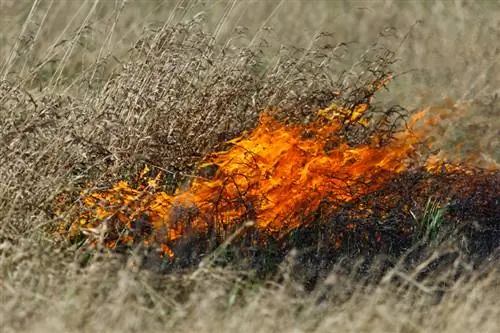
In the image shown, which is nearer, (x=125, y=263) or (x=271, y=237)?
(x=125, y=263)

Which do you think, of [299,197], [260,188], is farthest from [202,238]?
[299,197]

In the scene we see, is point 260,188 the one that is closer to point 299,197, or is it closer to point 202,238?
point 299,197

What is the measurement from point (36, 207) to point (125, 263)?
1.70 feet

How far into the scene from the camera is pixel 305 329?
495 centimetres

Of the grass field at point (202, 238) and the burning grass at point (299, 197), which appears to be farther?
the burning grass at point (299, 197)

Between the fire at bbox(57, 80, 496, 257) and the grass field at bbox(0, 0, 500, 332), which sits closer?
the grass field at bbox(0, 0, 500, 332)

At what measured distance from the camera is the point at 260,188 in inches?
253

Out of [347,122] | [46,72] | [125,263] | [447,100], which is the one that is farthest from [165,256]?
[46,72]

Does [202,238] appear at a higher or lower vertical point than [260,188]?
lower

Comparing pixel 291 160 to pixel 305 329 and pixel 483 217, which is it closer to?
pixel 483 217

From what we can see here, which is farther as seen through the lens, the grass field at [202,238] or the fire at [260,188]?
the fire at [260,188]

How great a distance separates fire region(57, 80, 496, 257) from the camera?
Result: 609cm

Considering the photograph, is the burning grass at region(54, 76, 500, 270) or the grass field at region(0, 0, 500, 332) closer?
the grass field at region(0, 0, 500, 332)

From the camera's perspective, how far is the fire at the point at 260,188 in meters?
6.09
